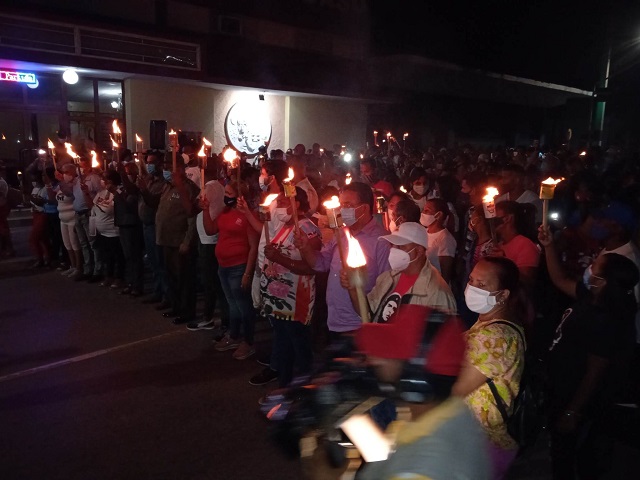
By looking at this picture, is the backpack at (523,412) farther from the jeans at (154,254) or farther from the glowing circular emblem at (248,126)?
the glowing circular emblem at (248,126)

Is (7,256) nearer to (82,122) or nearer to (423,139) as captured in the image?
(82,122)

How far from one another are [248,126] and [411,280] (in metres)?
16.5

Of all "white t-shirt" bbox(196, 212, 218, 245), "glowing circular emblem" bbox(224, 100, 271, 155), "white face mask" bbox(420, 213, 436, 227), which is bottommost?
"white t-shirt" bbox(196, 212, 218, 245)

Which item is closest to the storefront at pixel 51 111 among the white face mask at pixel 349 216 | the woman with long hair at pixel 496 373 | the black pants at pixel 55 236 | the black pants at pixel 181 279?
the black pants at pixel 55 236

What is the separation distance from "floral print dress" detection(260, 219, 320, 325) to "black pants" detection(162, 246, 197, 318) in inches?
108

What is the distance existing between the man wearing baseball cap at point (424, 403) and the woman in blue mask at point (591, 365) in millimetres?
1613

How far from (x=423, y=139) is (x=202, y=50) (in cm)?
1228

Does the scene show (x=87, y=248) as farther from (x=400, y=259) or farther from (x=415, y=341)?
(x=415, y=341)

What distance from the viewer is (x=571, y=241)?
557 centimetres

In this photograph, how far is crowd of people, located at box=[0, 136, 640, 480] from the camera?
120 inches

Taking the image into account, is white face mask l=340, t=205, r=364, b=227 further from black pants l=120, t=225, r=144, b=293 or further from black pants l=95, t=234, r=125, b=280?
black pants l=95, t=234, r=125, b=280

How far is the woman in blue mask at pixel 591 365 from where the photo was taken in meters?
3.33

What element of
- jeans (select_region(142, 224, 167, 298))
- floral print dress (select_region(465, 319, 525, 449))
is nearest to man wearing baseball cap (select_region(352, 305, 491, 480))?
floral print dress (select_region(465, 319, 525, 449))

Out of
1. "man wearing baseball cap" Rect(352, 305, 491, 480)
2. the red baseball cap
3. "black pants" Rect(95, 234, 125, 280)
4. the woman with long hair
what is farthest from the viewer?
"black pants" Rect(95, 234, 125, 280)
